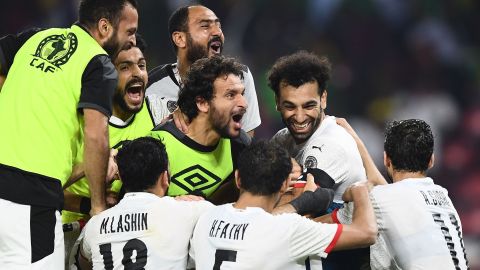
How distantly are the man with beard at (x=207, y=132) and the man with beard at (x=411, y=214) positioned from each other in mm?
717

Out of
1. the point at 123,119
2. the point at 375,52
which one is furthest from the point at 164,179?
the point at 375,52

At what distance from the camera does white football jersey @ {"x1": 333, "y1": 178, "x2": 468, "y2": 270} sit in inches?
197

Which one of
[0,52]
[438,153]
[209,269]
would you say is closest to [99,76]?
[0,52]

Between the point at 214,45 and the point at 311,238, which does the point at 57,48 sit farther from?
the point at 214,45

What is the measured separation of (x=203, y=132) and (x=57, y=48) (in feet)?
3.25

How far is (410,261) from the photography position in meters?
5.02

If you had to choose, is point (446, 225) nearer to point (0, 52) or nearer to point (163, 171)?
point (163, 171)

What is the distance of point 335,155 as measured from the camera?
5297 millimetres

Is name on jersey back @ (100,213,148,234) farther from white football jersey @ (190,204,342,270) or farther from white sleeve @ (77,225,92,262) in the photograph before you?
white football jersey @ (190,204,342,270)

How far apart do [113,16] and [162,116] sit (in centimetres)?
129

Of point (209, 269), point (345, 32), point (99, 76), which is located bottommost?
point (209, 269)

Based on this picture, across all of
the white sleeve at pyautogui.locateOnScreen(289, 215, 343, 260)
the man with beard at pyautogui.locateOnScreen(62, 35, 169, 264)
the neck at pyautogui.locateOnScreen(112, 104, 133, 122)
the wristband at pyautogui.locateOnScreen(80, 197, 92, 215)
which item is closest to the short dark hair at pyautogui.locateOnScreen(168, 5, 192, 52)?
the man with beard at pyautogui.locateOnScreen(62, 35, 169, 264)

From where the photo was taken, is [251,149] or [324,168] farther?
[324,168]

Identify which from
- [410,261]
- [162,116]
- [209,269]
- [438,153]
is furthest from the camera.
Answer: [438,153]
